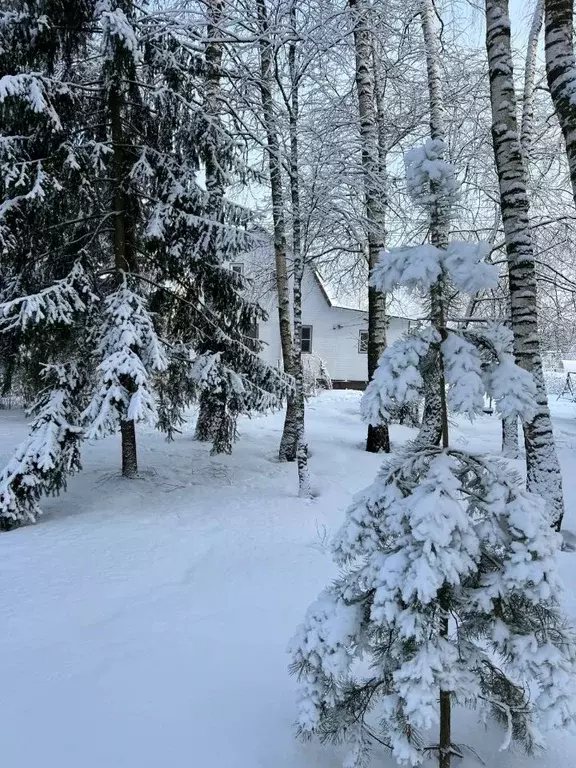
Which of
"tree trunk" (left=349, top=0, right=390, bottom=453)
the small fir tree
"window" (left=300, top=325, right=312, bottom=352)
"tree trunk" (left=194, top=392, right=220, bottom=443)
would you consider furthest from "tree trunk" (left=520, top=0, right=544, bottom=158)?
"window" (left=300, top=325, right=312, bottom=352)

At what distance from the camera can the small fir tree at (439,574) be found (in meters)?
2.04

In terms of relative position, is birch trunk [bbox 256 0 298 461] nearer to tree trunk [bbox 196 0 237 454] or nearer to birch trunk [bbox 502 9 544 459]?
tree trunk [bbox 196 0 237 454]

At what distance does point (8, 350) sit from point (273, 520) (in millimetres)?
4496

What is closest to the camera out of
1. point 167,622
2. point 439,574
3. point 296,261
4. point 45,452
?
point 439,574

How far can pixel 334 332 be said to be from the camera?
78.8 feet

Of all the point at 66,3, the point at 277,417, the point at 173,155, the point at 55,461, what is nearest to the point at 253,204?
the point at 173,155

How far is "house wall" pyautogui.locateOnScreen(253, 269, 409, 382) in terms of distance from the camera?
2364 cm

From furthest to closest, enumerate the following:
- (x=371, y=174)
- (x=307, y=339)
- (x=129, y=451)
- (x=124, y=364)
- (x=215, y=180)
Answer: (x=307, y=339) → (x=371, y=174) → (x=129, y=451) → (x=215, y=180) → (x=124, y=364)

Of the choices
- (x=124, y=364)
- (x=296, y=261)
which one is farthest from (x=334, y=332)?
(x=124, y=364)

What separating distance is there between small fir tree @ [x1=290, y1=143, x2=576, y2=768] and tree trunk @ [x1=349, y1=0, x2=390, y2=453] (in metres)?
6.85

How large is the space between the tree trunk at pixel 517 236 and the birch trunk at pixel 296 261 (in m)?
3.37

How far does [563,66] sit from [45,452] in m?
7.24

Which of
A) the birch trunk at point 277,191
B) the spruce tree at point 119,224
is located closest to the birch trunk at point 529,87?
the birch trunk at point 277,191

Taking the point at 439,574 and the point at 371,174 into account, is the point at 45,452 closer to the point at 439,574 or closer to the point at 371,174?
the point at 439,574
